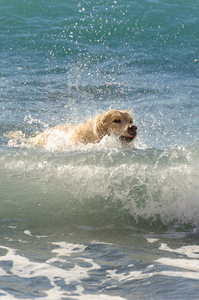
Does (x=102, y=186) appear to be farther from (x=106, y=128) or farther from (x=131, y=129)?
(x=106, y=128)

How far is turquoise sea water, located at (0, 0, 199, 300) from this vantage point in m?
3.56

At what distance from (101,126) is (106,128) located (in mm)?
88

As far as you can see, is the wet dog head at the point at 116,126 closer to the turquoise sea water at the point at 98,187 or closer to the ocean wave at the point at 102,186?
the turquoise sea water at the point at 98,187

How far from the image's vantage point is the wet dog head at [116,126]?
22.6ft

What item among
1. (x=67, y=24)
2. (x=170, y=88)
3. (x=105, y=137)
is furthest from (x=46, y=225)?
(x=67, y=24)

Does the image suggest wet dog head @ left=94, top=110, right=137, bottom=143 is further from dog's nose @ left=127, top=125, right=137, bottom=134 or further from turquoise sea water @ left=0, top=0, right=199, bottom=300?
turquoise sea water @ left=0, top=0, right=199, bottom=300

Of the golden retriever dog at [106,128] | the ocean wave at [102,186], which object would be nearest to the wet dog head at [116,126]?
the golden retriever dog at [106,128]

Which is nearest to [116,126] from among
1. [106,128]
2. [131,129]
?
[106,128]

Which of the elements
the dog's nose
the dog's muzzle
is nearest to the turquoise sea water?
the dog's muzzle

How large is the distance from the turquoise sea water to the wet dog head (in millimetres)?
157

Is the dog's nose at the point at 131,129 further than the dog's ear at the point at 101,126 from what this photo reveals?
No

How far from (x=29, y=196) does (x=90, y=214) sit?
2.89 ft

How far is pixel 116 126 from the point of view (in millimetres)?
7012

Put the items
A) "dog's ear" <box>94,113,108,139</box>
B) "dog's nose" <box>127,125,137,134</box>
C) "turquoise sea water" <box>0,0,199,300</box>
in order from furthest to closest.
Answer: "dog's ear" <box>94,113,108,139</box>, "dog's nose" <box>127,125,137,134</box>, "turquoise sea water" <box>0,0,199,300</box>
